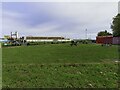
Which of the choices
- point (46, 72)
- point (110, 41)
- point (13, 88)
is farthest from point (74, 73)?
point (110, 41)

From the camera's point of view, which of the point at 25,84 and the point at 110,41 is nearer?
the point at 25,84

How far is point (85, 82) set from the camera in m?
7.47

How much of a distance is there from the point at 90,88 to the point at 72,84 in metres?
0.64

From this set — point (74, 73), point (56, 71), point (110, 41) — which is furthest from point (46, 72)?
point (110, 41)

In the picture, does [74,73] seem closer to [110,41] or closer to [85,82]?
[85,82]

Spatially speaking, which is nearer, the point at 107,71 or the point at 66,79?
the point at 66,79

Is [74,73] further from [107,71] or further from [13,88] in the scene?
[13,88]

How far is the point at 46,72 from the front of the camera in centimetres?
870

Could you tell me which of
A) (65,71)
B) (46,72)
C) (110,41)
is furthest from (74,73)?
(110,41)

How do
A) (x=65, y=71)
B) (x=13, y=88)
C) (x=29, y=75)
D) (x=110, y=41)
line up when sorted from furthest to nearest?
(x=110, y=41)
(x=65, y=71)
(x=29, y=75)
(x=13, y=88)

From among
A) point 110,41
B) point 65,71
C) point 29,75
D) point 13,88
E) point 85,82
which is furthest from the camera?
point 110,41

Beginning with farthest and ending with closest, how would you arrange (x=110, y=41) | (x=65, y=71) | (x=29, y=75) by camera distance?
(x=110, y=41)
(x=65, y=71)
(x=29, y=75)

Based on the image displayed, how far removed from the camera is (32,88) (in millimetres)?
6969

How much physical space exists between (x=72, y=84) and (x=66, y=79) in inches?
20.3
